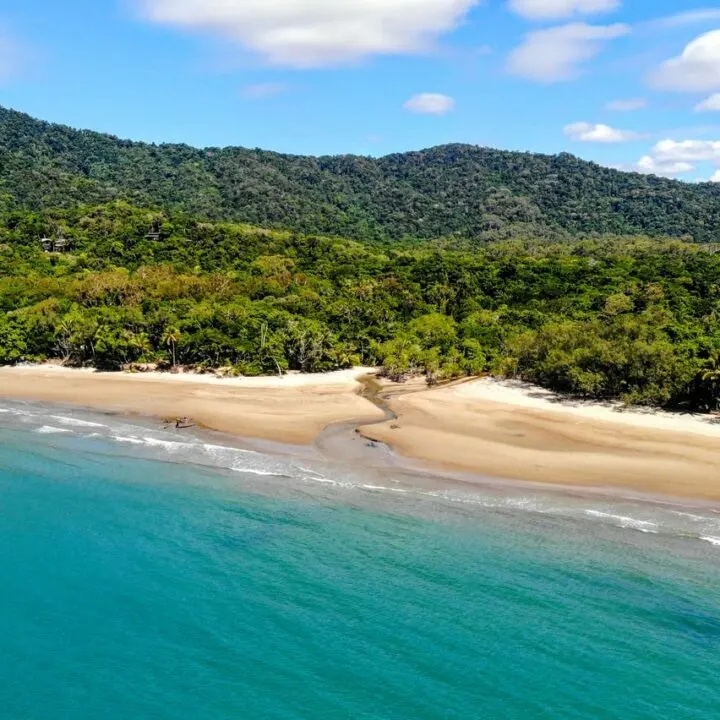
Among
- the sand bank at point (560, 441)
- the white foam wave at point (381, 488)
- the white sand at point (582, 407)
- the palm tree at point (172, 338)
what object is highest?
the palm tree at point (172, 338)

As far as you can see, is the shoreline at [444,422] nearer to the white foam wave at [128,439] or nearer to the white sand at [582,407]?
the white sand at [582,407]

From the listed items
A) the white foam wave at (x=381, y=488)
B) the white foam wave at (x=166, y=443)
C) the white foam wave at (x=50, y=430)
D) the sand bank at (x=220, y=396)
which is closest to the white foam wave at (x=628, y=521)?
the white foam wave at (x=381, y=488)

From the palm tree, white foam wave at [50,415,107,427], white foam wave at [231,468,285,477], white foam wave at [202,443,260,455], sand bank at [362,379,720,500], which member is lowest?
white foam wave at [231,468,285,477]

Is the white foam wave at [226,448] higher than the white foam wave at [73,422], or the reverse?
the white foam wave at [73,422]

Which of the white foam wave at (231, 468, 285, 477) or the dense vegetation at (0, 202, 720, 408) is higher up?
the dense vegetation at (0, 202, 720, 408)

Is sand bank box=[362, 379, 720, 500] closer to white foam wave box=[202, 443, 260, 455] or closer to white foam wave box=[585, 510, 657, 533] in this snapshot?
white foam wave box=[585, 510, 657, 533]

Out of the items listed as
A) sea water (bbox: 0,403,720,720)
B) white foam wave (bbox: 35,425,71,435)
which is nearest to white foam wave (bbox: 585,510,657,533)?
sea water (bbox: 0,403,720,720)

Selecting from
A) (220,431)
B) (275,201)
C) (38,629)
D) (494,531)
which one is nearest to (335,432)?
(220,431)
